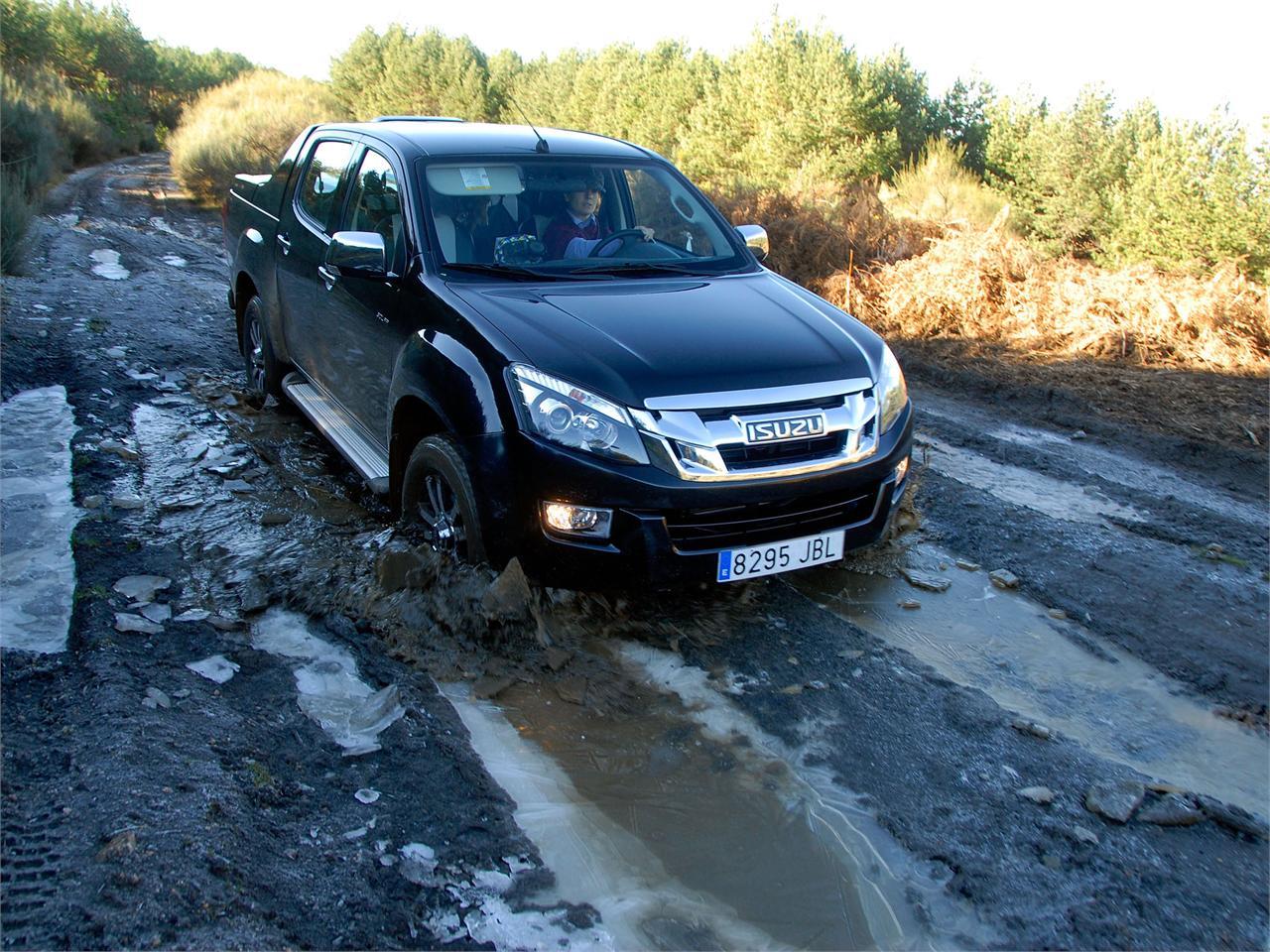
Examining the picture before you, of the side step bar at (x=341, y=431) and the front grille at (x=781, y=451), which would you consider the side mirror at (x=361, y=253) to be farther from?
the front grille at (x=781, y=451)

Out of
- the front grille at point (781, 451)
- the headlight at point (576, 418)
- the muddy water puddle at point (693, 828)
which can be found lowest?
the muddy water puddle at point (693, 828)

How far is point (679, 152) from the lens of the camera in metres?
21.3

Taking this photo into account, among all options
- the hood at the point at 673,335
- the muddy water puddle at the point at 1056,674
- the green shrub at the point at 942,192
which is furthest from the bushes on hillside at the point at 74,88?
the green shrub at the point at 942,192

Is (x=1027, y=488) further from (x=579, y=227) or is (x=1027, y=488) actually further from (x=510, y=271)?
(x=510, y=271)

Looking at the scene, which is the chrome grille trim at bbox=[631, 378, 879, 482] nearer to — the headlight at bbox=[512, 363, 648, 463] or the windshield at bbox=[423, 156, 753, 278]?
the headlight at bbox=[512, 363, 648, 463]

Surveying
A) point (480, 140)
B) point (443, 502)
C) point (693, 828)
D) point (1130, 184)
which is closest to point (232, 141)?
point (1130, 184)

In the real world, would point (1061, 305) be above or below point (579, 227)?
below

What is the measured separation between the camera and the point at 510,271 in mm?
4488

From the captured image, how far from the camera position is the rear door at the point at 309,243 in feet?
17.8

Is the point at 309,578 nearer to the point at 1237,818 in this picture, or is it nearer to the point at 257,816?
the point at 257,816

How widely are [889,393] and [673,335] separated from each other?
0.89 meters

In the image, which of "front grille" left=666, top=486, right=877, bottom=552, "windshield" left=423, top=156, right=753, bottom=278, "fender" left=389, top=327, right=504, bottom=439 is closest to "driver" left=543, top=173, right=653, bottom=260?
"windshield" left=423, top=156, right=753, bottom=278

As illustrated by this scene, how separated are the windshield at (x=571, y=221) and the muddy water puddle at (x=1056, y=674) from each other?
64.3 inches

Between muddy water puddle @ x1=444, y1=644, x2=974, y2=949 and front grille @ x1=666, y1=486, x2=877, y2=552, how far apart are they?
20.5 inches
